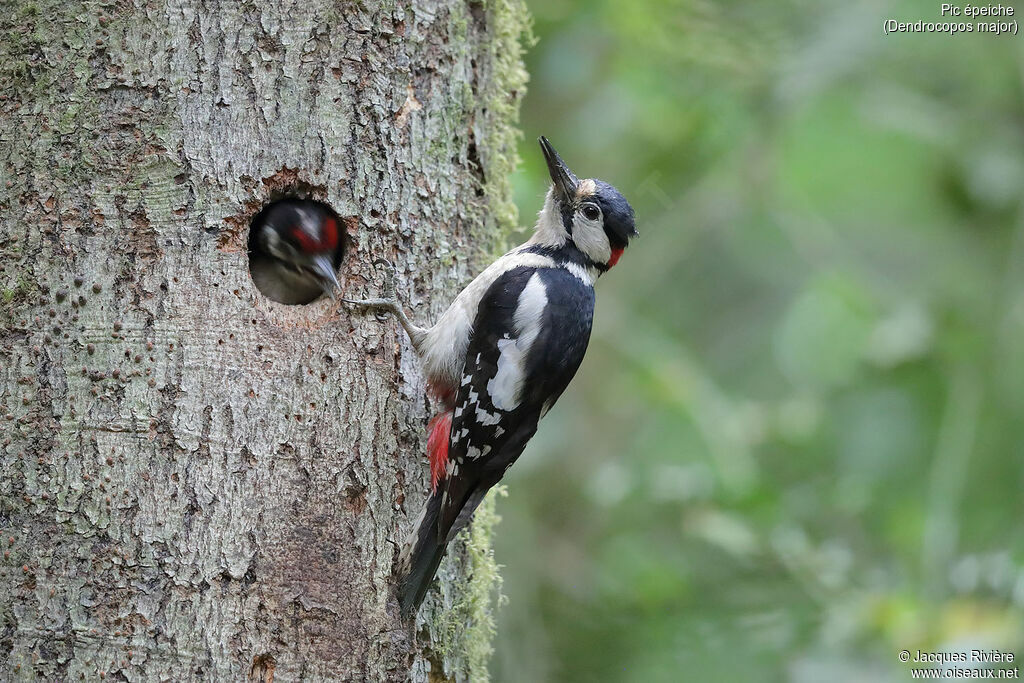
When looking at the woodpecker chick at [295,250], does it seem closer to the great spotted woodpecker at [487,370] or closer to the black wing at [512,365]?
the great spotted woodpecker at [487,370]

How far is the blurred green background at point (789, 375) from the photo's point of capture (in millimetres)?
4047

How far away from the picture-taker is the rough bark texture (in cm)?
237

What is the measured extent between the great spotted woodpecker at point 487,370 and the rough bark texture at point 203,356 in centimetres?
7

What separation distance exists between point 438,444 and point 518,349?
0.43m

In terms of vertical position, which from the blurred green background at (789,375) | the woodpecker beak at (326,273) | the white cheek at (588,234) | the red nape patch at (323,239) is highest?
the red nape patch at (323,239)

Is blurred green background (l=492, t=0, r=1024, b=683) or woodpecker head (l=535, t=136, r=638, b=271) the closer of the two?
woodpecker head (l=535, t=136, r=638, b=271)

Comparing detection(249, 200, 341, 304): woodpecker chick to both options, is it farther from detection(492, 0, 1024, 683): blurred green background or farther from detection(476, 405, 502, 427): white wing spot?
detection(492, 0, 1024, 683): blurred green background

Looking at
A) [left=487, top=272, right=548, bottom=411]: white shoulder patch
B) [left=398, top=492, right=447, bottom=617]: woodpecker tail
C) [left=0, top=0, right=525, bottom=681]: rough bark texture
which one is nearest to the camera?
[left=0, top=0, right=525, bottom=681]: rough bark texture

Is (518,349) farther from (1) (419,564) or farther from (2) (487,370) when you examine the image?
(1) (419,564)

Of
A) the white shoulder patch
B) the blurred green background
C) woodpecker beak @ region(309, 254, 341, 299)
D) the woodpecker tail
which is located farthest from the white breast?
the blurred green background

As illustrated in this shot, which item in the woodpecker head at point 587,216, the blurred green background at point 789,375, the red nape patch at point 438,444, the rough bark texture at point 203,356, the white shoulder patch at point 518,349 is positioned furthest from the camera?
the blurred green background at point 789,375

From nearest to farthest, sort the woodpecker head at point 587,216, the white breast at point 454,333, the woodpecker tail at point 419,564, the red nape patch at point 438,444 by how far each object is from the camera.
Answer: the woodpecker tail at point 419,564 → the red nape patch at point 438,444 → the white breast at point 454,333 → the woodpecker head at point 587,216

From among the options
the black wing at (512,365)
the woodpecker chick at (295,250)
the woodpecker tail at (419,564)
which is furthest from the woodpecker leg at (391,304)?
the woodpecker tail at (419,564)

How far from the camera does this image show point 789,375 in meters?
4.78
